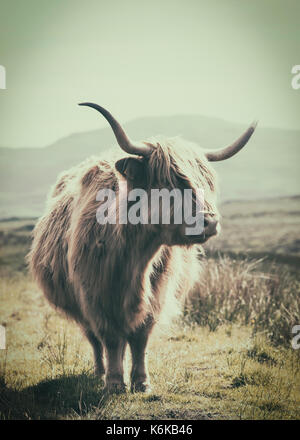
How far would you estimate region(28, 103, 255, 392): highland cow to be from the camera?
294cm

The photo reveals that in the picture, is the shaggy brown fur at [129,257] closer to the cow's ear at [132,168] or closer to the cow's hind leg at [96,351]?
the cow's ear at [132,168]

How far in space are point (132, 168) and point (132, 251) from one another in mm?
577

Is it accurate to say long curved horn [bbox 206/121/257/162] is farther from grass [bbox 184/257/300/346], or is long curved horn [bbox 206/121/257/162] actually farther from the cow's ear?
grass [bbox 184/257/300/346]

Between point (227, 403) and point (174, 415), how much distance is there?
0.44 meters

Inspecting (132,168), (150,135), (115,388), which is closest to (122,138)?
(132,168)

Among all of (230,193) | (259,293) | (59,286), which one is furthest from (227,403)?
(230,193)

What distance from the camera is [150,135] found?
3359 mm

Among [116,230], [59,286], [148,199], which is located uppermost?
[148,199]
